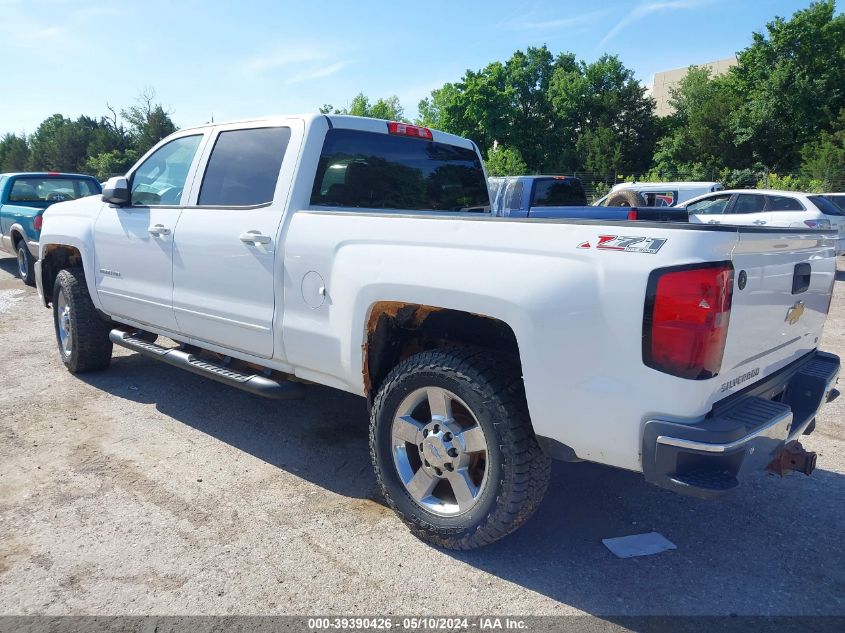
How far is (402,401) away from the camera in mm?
3217

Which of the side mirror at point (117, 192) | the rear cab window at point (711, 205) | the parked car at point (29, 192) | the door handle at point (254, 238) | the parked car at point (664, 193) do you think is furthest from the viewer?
the parked car at point (664, 193)

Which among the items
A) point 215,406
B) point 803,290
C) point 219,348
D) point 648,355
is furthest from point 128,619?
point 803,290

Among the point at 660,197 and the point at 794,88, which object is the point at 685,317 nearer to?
the point at 660,197

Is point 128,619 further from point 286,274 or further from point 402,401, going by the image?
point 286,274

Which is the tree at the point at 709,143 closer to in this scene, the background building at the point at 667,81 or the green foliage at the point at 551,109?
the green foliage at the point at 551,109

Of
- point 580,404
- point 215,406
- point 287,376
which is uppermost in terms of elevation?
point 580,404

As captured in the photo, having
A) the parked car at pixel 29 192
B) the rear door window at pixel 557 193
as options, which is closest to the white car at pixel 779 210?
the rear door window at pixel 557 193

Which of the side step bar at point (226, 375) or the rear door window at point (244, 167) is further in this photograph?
the rear door window at point (244, 167)

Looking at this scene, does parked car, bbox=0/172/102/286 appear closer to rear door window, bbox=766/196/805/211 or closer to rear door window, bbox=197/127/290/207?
rear door window, bbox=197/127/290/207

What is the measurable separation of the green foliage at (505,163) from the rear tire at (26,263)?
38.7 metres

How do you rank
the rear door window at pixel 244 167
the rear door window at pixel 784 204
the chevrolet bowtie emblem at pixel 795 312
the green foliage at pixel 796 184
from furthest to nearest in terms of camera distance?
the green foliage at pixel 796 184
the rear door window at pixel 784 204
the rear door window at pixel 244 167
the chevrolet bowtie emblem at pixel 795 312

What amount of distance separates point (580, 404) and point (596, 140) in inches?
1887

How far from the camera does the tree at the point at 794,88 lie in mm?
38469

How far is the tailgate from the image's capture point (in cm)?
252
